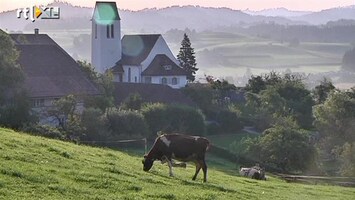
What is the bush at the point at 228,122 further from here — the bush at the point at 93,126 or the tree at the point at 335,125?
the bush at the point at 93,126

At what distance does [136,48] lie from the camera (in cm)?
8381

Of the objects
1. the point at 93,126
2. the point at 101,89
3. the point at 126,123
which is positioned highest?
the point at 101,89

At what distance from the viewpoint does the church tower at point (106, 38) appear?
8250 centimetres

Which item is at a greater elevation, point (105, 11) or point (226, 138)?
point (105, 11)

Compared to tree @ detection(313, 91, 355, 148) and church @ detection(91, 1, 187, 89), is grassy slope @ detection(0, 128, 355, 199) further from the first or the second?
church @ detection(91, 1, 187, 89)

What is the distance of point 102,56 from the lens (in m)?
82.6

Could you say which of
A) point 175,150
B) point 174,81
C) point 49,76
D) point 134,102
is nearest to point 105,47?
point 174,81

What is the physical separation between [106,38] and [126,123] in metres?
39.4

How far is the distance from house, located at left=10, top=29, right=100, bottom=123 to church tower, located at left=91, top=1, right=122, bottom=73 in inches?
793

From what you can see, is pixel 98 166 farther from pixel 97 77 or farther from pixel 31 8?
pixel 97 77

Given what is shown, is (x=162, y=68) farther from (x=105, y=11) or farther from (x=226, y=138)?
(x=226, y=138)

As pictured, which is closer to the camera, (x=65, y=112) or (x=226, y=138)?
(x=65, y=112)

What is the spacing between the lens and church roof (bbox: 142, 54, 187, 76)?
79.6 m

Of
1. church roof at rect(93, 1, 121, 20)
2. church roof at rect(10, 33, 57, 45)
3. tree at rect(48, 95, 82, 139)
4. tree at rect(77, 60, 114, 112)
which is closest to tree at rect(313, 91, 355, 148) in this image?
tree at rect(77, 60, 114, 112)
